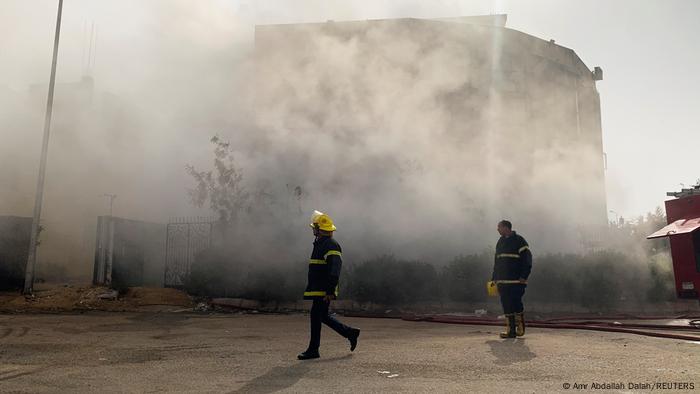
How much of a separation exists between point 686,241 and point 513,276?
407 cm

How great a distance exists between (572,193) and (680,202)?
6.60 meters

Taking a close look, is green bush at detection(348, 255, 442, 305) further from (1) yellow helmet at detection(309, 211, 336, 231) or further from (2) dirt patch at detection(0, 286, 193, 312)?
(1) yellow helmet at detection(309, 211, 336, 231)

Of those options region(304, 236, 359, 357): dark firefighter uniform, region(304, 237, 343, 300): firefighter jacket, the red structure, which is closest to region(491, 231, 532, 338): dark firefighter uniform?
region(304, 236, 359, 357): dark firefighter uniform

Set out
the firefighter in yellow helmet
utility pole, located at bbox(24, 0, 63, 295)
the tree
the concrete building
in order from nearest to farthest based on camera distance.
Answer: the firefighter in yellow helmet
utility pole, located at bbox(24, 0, 63, 295)
the tree
the concrete building

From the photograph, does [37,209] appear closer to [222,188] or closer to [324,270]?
[222,188]

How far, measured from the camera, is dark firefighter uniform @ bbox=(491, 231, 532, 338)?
5512mm

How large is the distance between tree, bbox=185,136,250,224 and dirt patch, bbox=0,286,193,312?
2014 millimetres

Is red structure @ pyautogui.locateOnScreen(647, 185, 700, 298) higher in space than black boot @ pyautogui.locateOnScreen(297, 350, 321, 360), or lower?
higher

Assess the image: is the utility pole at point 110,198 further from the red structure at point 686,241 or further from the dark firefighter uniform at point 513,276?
the red structure at point 686,241

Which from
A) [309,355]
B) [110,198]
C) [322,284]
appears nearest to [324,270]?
[322,284]

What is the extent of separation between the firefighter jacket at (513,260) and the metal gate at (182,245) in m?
7.27

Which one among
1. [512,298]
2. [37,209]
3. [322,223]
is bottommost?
[512,298]

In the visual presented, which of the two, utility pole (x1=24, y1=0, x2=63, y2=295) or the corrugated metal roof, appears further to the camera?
utility pole (x1=24, y1=0, x2=63, y2=295)

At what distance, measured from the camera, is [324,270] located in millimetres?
4320
